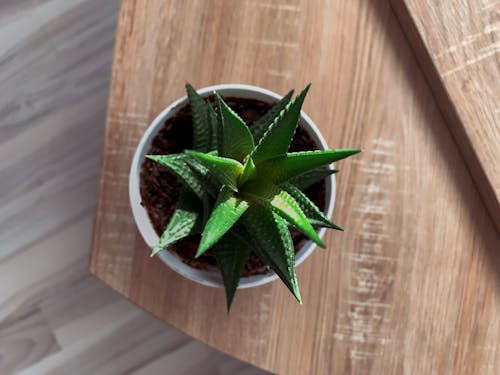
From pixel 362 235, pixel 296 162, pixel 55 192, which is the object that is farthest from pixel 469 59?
pixel 55 192

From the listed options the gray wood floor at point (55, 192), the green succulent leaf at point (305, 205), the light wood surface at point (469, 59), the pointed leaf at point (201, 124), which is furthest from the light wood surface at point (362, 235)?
the gray wood floor at point (55, 192)

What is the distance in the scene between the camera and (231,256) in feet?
2.09

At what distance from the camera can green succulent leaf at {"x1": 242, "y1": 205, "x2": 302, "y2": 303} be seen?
0.54 metres

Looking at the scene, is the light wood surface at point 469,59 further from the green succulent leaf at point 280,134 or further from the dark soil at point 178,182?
the green succulent leaf at point 280,134

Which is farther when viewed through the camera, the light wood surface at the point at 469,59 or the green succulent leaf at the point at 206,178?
the light wood surface at the point at 469,59

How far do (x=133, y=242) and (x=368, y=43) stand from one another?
377mm

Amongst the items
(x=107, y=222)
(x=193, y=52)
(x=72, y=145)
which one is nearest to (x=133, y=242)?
(x=107, y=222)

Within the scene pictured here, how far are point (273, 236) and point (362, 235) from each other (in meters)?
0.29

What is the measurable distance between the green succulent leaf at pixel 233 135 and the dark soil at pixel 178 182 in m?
0.16

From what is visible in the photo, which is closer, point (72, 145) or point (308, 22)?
point (308, 22)

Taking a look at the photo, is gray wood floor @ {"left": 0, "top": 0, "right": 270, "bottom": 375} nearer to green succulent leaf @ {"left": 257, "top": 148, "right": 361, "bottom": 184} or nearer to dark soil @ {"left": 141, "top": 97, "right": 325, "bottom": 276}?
dark soil @ {"left": 141, "top": 97, "right": 325, "bottom": 276}

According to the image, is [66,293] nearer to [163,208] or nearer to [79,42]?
[79,42]

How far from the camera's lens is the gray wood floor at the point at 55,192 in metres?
1.26

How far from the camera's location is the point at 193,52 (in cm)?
78
